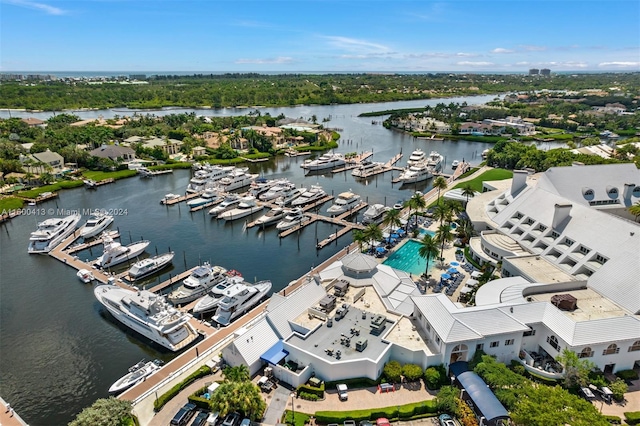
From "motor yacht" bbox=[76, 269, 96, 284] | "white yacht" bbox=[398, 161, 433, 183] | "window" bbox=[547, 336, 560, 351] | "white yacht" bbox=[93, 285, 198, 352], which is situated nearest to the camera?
"window" bbox=[547, 336, 560, 351]

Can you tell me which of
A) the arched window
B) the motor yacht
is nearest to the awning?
the arched window

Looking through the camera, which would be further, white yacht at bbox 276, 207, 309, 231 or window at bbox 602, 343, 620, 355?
white yacht at bbox 276, 207, 309, 231

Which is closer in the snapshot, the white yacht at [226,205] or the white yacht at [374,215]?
the white yacht at [374,215]

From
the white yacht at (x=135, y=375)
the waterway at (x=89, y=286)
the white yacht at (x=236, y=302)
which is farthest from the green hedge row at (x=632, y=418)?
the white yacht at (x=135, y=375)

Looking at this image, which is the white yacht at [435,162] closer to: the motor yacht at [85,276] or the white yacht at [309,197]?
the white yacht at [309,197]

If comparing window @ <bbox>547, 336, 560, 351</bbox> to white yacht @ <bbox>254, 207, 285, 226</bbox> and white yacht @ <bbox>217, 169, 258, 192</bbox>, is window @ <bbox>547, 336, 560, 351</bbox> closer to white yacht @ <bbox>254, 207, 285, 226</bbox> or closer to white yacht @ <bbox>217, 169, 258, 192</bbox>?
white yacht @ <bbox>254, 207, 285, 226</bbox>

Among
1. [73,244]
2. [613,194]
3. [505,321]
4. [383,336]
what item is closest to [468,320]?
[505,321]
